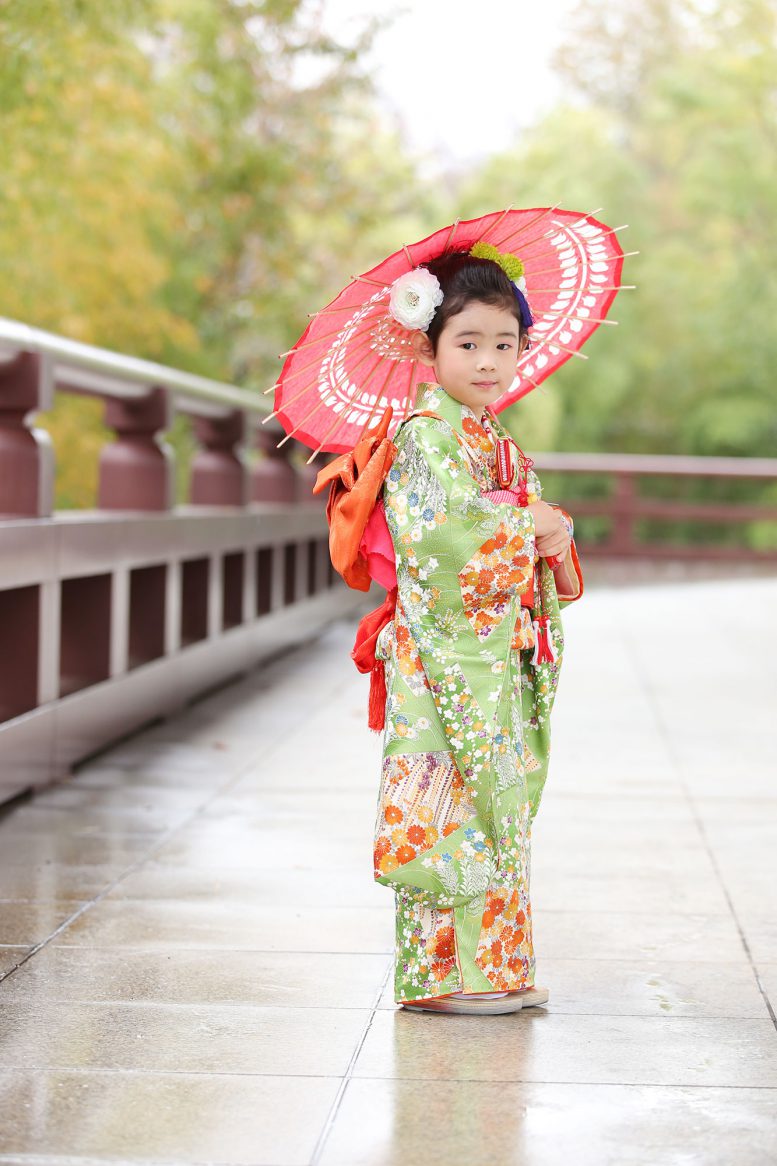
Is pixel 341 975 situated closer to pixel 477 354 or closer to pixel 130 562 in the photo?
pixel 477 354

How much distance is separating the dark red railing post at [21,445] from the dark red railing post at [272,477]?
4718 millimetres

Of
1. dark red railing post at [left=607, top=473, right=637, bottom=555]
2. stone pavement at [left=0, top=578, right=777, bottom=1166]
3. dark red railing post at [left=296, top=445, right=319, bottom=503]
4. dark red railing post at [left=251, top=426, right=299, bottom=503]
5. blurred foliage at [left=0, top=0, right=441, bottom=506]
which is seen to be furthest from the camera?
dark red railing post at [left=607, top=473, right=637, bottom=555]

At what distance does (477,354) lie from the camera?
3234mm

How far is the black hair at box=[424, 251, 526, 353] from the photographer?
3.23 metres

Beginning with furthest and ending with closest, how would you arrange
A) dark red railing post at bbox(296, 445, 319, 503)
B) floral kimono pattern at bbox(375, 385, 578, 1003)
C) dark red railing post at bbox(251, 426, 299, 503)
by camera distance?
1. dark red railing post at bbox(296, 445, 319, 503)
2. dark red railing post at bbox(251, 426, 299, 503)
3. floral kimono pattern at bbox(375, 385, 578, 1003)

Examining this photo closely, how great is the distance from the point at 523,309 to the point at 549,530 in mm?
442

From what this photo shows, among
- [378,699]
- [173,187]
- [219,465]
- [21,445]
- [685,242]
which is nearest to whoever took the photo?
[378,699]

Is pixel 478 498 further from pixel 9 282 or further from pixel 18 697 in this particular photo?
pixel 9 282

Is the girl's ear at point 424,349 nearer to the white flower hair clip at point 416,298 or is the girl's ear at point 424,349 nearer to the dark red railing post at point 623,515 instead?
the white flower hair clip at point 416,298

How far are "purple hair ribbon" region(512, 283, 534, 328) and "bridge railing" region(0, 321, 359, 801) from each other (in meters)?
1.94

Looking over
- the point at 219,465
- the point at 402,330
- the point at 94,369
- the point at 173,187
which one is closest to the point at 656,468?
the point at 173,187

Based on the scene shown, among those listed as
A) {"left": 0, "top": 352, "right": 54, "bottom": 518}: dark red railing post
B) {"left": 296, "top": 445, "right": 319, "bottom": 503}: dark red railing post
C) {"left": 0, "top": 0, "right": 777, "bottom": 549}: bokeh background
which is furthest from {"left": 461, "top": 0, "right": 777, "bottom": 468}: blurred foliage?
{"left": 0, "top": 352, "right": 54, "bottom": 518}: dark red railing post

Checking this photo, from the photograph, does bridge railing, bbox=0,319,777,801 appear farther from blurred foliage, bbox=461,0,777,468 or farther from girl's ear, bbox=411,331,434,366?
blurred foliage, bbox=461,0,777,468

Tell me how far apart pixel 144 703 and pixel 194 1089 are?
3.75 metres
